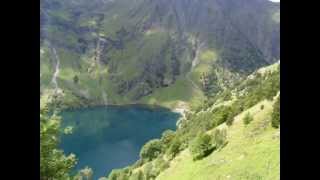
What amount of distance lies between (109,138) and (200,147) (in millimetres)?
29857

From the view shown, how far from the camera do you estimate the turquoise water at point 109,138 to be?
40.1m

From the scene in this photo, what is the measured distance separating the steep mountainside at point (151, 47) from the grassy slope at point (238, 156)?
178 ft

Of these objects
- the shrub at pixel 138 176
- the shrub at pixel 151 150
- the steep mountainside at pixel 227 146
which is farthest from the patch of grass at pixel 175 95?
the steep mountainside at pixel 227 146

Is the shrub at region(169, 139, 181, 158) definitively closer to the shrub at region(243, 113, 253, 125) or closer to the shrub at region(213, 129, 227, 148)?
the shrub at region(213, 129, 227, 148)

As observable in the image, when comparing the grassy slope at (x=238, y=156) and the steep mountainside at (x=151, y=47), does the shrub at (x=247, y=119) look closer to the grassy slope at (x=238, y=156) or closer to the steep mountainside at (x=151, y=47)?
the grassy slope at (x=238, y=156)

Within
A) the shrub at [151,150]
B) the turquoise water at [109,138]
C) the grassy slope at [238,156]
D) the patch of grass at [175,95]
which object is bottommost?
the grassy slope at [238,156]

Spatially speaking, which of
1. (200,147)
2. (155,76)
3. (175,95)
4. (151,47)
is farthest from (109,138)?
(151,47)

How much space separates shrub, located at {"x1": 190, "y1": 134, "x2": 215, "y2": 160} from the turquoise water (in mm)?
11655

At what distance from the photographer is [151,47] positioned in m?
103

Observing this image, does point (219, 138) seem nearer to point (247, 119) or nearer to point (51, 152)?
point (247, 119)
